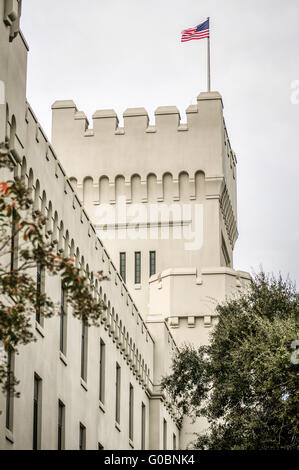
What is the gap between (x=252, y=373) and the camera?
29.9 meters

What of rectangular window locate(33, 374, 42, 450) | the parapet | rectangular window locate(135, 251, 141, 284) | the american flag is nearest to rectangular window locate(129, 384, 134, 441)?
rectangular window locate(33, 374, 42, 450)

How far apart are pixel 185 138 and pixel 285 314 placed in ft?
88.4

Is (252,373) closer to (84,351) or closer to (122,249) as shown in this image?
(84,351)

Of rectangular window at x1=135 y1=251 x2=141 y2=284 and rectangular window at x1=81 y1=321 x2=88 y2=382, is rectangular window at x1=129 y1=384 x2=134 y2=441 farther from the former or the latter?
rectangular window at x1=135 y1=251 x2=141 y2=284

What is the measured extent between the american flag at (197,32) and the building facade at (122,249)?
305cm

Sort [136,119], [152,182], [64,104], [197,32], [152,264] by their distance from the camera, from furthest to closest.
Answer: [64,104]
[136,119]
[152,182]
[197,32]
[152,264]

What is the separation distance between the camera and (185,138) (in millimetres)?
58188

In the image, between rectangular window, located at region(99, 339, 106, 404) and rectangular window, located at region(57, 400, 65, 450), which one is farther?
rectangular window, located at region(99, 339, 106, 404)

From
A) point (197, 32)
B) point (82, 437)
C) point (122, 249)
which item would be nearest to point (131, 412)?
point (82, 437)

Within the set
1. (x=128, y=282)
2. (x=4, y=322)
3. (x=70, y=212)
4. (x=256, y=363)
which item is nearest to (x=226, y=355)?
(x=256, y=363)

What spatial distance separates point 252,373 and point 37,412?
20.4 feet

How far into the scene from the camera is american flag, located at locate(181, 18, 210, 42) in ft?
189

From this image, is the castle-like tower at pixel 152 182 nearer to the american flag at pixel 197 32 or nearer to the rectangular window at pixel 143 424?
the american flag at pixel 197 32

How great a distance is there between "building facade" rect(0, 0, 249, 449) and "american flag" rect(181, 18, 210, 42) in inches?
120
